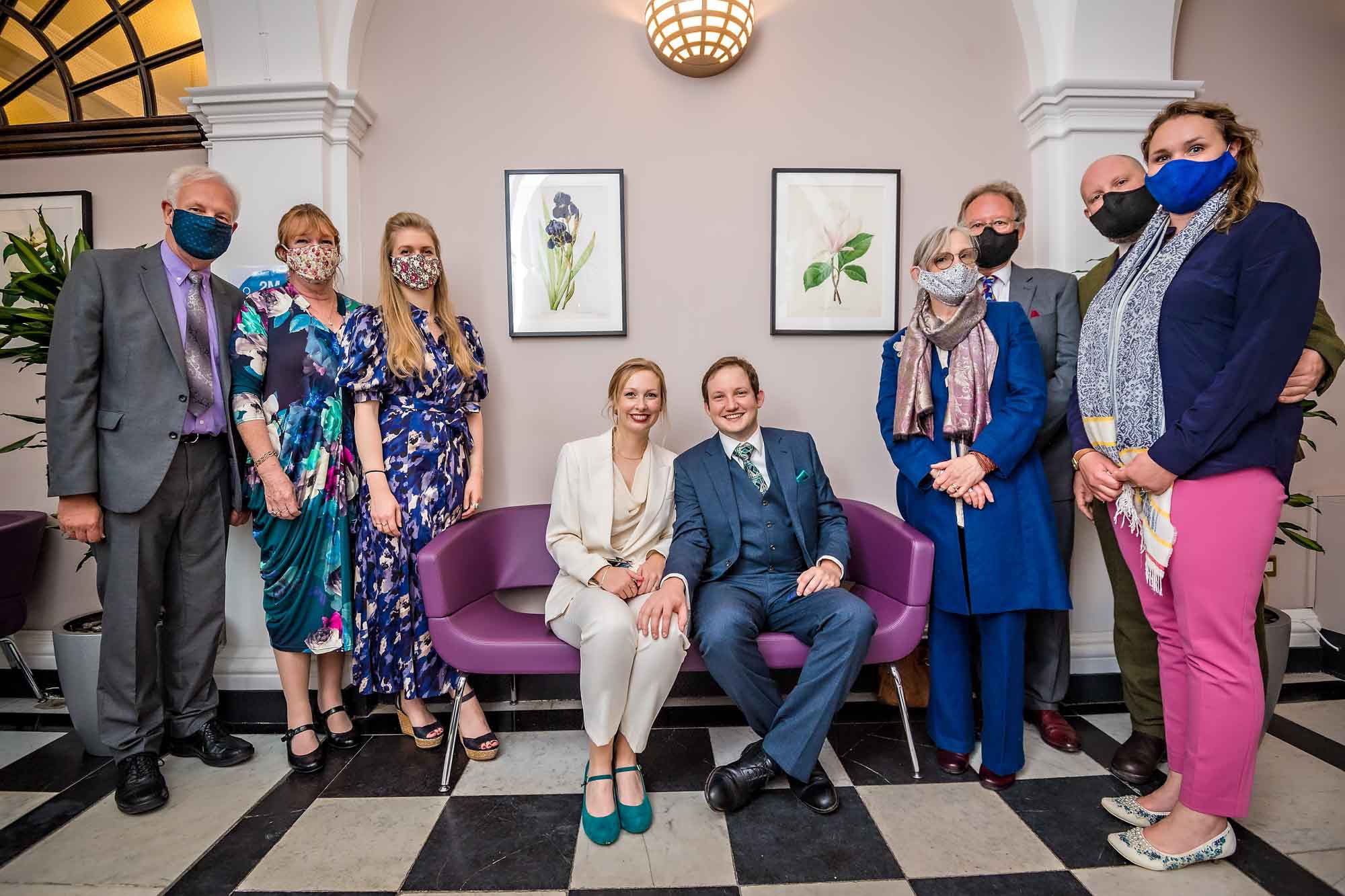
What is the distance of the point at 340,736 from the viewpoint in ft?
7.42

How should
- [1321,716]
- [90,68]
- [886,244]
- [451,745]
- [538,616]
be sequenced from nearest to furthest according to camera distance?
[451,745], [538,616], [1321,716], [886,244], [90,68]

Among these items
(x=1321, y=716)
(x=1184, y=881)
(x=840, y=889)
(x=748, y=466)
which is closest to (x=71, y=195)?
(x=748, y=466)

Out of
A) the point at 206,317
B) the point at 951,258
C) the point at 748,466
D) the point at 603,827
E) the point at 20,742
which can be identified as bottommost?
the point at 20,742

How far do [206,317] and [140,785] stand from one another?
4.76 ft

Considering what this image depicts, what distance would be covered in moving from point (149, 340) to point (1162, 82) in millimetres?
3779

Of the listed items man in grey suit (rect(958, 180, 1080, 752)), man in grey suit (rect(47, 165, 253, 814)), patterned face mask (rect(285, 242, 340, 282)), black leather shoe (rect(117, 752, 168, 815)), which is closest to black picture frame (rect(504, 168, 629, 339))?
patterned face mask (rect(285, 242, 340, 282))

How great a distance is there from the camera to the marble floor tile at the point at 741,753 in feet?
6.56

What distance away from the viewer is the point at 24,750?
228 centimetres

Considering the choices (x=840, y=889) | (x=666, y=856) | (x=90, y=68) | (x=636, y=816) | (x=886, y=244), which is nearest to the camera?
(x=840, y=889)

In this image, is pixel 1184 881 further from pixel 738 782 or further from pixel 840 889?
pixel 738 782

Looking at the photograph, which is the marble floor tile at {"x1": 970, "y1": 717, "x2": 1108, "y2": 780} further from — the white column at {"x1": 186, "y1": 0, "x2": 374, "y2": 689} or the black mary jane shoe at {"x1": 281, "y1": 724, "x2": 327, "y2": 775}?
the white column at {"x1": 186, "y1": 0, "x2": 374, "y2": 689}

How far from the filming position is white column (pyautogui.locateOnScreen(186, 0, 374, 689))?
246 centimetres

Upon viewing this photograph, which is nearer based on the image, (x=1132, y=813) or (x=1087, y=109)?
(x=1132, y=813)

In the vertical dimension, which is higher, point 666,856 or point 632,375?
point 632,375
